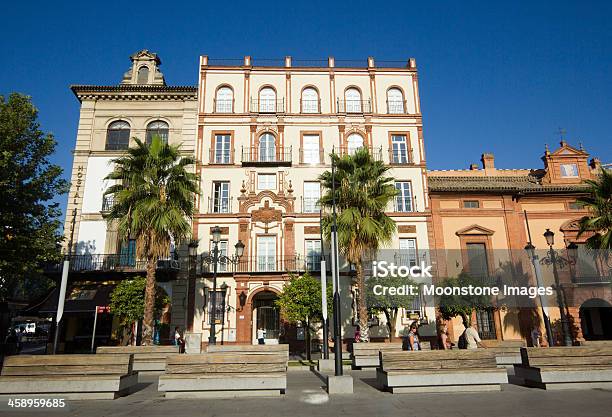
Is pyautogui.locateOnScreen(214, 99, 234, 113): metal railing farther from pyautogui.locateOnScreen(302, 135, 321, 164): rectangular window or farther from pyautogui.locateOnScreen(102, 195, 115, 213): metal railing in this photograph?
pyautogui.locateOnScreen(102, 195, 115, 213): metal railing

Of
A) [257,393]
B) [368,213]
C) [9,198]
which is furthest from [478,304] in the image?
[9,198]

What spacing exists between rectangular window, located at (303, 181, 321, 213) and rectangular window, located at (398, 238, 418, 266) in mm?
6117

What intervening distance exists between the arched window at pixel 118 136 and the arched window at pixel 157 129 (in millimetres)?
→ 1434

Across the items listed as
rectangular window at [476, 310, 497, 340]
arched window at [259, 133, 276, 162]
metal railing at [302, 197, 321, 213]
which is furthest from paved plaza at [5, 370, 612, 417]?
arched window at [259, 133, 276, 162]

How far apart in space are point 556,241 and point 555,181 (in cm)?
460

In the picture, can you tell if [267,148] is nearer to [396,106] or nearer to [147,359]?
[396,106]

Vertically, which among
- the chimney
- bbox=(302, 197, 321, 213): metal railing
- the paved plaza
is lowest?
the paved plaza

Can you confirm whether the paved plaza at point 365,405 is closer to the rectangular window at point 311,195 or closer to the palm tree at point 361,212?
the palm tree at point 361,212

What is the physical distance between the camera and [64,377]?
33.3 feet

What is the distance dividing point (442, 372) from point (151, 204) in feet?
46.9

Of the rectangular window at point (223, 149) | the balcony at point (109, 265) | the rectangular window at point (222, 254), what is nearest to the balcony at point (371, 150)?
the rectangular window at point (223, 149)

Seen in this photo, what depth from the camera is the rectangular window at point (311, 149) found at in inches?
1119

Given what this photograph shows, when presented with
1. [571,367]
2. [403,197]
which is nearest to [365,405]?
[571,367]

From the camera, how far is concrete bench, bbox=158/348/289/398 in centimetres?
1020
